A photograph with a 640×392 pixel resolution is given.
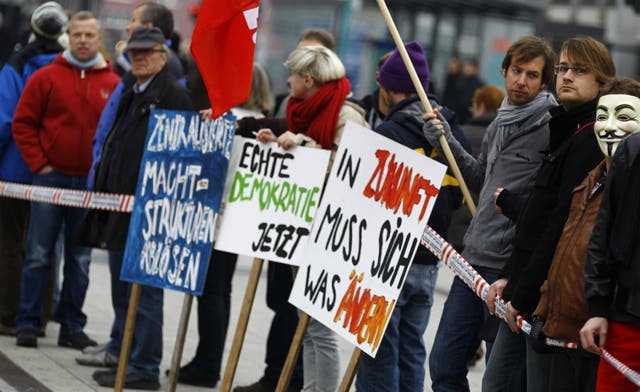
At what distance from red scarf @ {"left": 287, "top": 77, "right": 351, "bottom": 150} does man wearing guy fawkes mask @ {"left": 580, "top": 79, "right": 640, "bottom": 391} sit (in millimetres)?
2398

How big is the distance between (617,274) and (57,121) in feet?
16.5

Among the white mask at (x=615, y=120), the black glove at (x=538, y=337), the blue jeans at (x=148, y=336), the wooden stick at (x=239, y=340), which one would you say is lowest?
the blue jeans at (x=148, y=336)

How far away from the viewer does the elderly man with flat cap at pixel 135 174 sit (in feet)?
25.1

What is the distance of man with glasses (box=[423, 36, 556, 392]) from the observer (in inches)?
221

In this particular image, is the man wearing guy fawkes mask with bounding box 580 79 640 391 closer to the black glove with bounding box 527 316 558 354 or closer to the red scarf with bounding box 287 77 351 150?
the black glove with bounding box 527 316 558 354

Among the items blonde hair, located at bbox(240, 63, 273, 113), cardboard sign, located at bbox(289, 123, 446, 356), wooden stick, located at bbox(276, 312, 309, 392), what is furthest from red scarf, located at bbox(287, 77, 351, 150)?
blonde hair, located at bbox(240, 63, 273, 113)

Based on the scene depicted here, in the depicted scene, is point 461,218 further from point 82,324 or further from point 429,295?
point 82,324

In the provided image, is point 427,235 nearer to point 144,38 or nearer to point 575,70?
point 575,70

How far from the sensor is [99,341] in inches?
352

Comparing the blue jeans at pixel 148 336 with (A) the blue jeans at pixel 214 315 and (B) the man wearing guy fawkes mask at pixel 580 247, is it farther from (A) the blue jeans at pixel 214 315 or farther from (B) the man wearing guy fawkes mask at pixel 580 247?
(B) the man wearing guy fawkes mask at pixel 580 247

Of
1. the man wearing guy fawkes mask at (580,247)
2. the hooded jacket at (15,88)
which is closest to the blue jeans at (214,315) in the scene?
the hooded jacket at (15,88)

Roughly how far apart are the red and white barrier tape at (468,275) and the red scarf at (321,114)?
834 millimetres

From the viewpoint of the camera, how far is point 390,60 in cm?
649

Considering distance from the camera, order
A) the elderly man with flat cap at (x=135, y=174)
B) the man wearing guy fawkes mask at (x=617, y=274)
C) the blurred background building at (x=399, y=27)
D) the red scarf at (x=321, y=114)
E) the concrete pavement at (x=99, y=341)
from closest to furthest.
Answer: the man wearing guy fawkes mask at (x=617, y=274)
the red scarf at (x=321, y=114)
the concrete pavement at (x=99, y=341)
the elderly man with flat cap at (x=135, y=174)
the blurred background building at (x=399, y=27)
